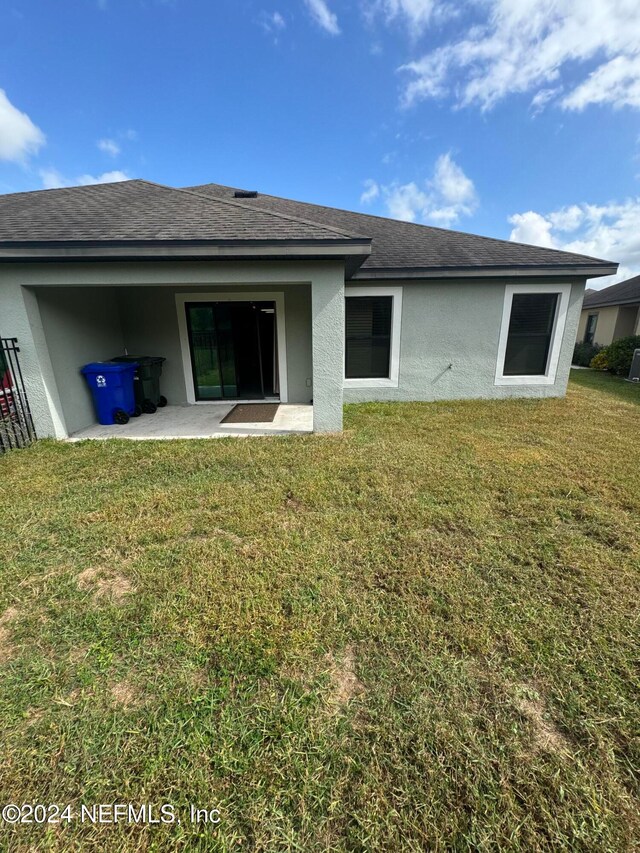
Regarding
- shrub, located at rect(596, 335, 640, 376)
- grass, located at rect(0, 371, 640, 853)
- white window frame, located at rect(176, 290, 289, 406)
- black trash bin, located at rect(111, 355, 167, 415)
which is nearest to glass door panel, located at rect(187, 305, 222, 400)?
white window frame, located at rect(176, 290, 289, 406)

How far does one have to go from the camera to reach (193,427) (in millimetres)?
6738

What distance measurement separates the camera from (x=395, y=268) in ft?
25.3

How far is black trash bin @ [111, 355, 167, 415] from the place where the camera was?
740 centimetres

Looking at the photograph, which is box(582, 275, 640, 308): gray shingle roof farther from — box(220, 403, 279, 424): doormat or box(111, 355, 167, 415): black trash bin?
box(111, 355, 167, 415): black trash bin

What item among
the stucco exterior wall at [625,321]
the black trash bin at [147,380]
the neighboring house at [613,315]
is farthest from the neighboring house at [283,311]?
the stucco exterior wall at [625,321]

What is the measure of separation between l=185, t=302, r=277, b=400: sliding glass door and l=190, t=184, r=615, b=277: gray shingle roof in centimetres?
229

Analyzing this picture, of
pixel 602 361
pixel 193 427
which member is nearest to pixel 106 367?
pixel 193 427

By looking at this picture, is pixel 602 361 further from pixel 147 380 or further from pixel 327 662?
pixel 327 662

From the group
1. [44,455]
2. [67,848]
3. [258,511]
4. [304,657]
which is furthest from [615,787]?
[44,455]

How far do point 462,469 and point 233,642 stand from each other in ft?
11.7

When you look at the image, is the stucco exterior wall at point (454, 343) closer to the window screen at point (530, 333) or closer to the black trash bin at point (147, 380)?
the window screen at point (530, 333)

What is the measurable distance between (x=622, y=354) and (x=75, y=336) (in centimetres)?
1694

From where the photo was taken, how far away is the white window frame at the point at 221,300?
26.1 feet

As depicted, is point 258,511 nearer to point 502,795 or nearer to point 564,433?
point 502,795
